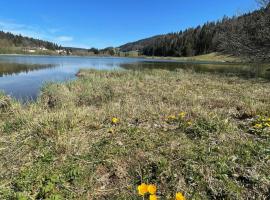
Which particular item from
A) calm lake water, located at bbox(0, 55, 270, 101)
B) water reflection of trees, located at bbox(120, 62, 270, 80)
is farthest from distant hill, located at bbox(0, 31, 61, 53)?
water reflection of trees, located at bbox(120, 62, 270, 80)

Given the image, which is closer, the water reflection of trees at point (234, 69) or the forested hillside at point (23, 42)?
the water reflection of trees at point (234, 69)

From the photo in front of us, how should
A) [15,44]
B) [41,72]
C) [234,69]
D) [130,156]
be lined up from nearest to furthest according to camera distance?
[130,156]
[41,72]
[234,69]
[15,44]

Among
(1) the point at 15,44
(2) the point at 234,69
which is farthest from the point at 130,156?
(1) the point at 15,44

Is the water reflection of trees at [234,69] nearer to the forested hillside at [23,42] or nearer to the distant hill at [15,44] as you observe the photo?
the distant hill at [15,44]

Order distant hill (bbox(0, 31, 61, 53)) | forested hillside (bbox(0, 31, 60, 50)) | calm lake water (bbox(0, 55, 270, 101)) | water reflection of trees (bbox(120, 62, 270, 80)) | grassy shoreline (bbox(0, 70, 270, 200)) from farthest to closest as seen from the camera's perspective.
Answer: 1. forested hillside (bbox(0, 31, 60, 50))
2. distant hill (bbox(0, 31, 61, 53))
3. water reflection of trees (bbox(120, 62, 270, 80))
4. calm lake water (bbox(0, 55, 270, 101))
5. grassy shoreline (bbox(0, 70, 270, 200))

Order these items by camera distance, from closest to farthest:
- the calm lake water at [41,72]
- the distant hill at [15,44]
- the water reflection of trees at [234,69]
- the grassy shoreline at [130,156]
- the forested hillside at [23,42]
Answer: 1. the grassy shoreline at [130,156]
2. the calm lake water at [41,72]
3. the water reflection of trees at [234,69]
4. the distant hill at [15,44]
5. the forested hillside at [23,42]

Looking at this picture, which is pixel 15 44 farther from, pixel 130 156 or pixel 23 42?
pixel 130 156

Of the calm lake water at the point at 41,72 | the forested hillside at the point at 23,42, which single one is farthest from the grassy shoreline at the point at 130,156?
the forested hillside at the point at 23,42

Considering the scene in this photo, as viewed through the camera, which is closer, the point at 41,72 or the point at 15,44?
the point at 41,72

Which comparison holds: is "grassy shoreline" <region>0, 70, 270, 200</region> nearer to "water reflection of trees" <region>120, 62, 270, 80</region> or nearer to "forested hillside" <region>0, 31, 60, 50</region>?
"water reflection of trees" <region>120, 62, 270, 80</region>

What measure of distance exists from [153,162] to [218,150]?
1.07m

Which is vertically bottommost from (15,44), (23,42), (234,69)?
(234,69)

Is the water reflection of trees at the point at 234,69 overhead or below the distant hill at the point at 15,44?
below

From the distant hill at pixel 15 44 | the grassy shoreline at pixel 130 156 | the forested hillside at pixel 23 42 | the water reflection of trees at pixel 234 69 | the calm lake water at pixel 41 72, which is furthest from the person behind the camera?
the forested hillside at pixel 23 42
